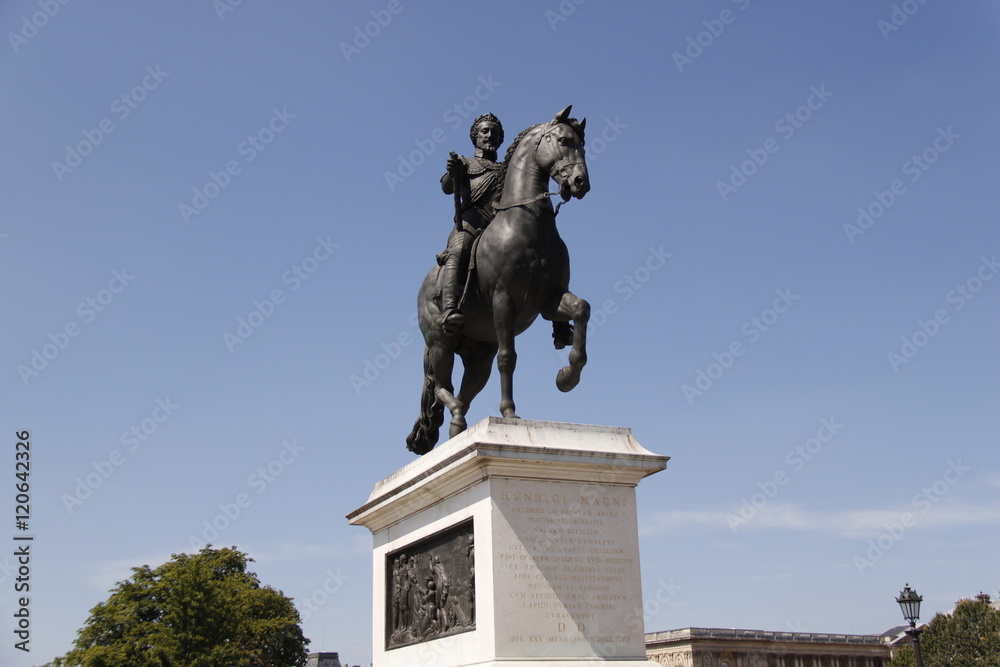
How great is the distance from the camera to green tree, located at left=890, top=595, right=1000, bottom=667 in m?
61.3

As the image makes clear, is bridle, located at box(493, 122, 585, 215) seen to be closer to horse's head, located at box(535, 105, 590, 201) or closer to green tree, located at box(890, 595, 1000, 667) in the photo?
horse's head, located at box(535, 105, 590, 201)

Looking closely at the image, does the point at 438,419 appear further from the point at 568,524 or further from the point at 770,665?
the point at 770,665

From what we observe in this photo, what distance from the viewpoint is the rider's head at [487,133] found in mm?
12805

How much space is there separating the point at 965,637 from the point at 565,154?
63210 millimetres

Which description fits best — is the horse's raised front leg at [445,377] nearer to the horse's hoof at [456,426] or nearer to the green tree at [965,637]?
the horse's hoof at [456,426]

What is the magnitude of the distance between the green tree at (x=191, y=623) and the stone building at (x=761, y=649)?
53.2 m

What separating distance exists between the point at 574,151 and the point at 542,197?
2.03ft

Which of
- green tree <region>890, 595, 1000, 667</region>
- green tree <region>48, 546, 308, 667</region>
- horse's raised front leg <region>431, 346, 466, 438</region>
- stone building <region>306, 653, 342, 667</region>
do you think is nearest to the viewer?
horse's raised front leg <region>431, 346, 466, 438</region>

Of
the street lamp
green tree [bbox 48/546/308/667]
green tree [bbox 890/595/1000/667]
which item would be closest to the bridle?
the street lamp

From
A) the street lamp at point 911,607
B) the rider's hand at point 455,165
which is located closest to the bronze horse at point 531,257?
the rider's hand at point 455,165

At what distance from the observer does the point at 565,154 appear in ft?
35.0

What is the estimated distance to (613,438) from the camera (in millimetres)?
10242

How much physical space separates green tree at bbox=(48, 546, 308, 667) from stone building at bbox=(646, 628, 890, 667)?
174ft

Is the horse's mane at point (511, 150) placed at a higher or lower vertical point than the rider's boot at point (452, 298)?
higher
